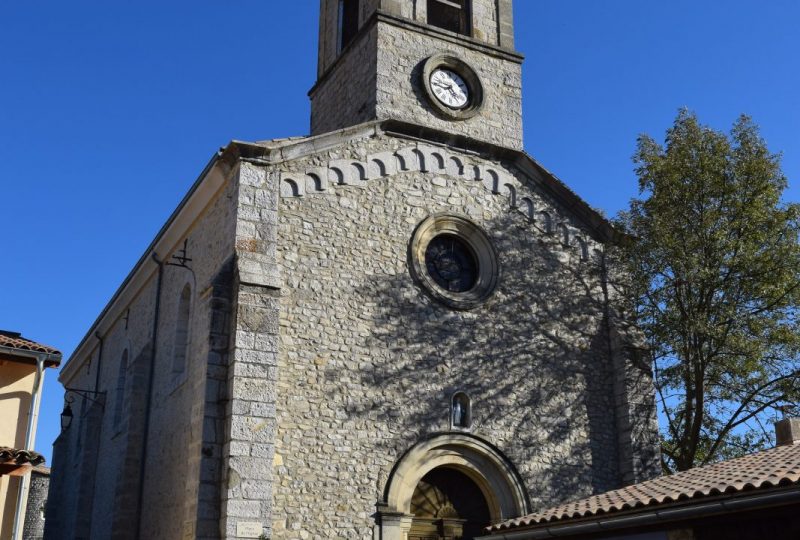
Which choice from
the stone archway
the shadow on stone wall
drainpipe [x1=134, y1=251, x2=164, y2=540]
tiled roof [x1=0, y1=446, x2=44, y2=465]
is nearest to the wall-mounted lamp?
drainpipe [x1=134, y1=251, x2=164, y2=540]

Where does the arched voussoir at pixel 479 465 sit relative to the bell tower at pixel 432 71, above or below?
below

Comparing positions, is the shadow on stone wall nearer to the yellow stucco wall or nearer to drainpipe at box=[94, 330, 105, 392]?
the yellow stucco wall

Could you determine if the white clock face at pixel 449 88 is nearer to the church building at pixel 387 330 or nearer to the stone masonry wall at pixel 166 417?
the church building at pixel 387 330

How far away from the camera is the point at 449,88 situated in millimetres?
17172

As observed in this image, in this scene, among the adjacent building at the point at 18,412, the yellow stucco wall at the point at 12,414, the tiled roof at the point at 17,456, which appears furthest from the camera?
the yellow stucco wall at the point at 12,414

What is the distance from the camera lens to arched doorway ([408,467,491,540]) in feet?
44.8

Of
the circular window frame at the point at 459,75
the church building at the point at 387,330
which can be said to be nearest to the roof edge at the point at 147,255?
the church building at the point at 387,330

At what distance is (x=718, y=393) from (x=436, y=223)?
5.86 metres

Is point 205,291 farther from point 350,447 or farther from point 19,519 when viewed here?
point 19,519

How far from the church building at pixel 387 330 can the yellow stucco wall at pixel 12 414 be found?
7.67ft

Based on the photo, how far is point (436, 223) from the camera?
50.1ft

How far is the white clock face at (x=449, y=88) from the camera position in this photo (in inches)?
669

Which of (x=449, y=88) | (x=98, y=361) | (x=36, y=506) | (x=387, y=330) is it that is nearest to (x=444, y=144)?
(x=449, y=88)

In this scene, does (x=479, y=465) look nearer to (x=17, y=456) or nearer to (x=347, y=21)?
(x=17, y=456)
